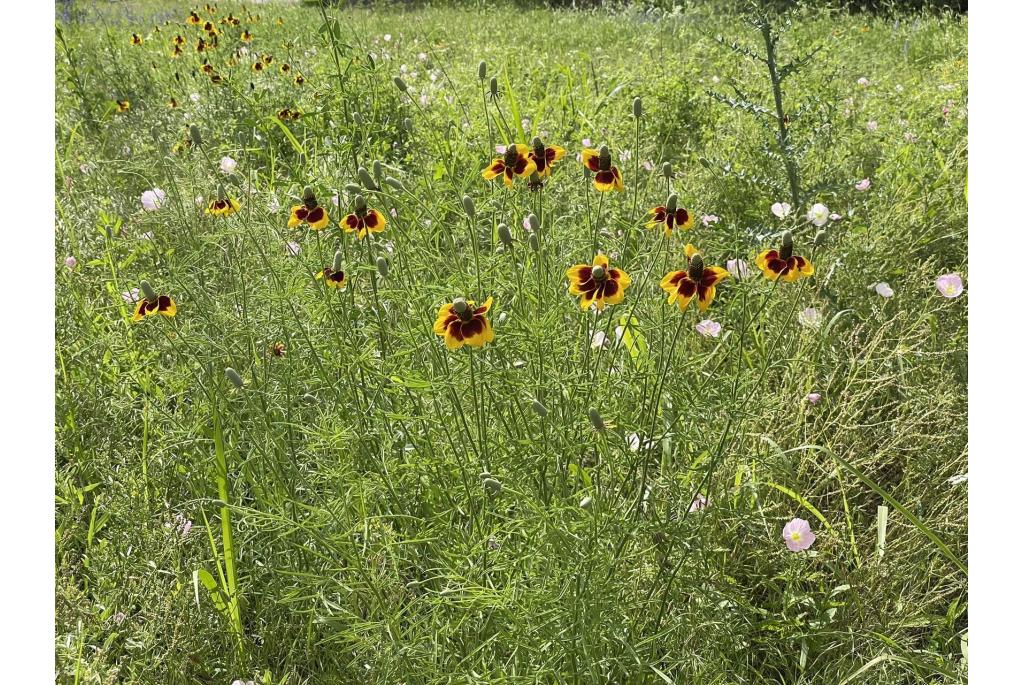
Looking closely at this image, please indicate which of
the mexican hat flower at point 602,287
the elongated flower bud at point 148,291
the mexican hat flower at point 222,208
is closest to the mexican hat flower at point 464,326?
the mexican hat flower at point 602,287

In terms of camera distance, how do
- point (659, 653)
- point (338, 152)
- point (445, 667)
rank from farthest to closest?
point (338, 152), point (659, 653), point (445, 667)

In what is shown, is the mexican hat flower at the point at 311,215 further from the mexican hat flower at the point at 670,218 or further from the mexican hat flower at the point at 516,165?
the mexican hat flower at the point at 670,218

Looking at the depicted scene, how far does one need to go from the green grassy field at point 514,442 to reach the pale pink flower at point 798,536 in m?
0.06

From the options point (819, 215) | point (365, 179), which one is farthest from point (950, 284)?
point (365, 179)

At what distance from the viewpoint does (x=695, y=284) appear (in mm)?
1039

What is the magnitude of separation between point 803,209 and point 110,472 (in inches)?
75.0

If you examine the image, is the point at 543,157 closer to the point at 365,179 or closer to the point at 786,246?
the point at 365,179

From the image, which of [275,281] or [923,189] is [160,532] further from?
[923,189]

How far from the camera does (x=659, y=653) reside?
131 centimetres

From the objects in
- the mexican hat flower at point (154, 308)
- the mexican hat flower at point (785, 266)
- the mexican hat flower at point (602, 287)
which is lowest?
the mexican hat flower at point (154, 308)

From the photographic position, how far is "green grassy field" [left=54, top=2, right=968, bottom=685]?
1.17m

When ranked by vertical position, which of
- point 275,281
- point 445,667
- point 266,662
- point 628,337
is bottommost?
point 266,662

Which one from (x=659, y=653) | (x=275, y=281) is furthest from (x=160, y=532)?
(x=659, y=653)

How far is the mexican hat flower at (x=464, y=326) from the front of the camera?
0.99 meters
